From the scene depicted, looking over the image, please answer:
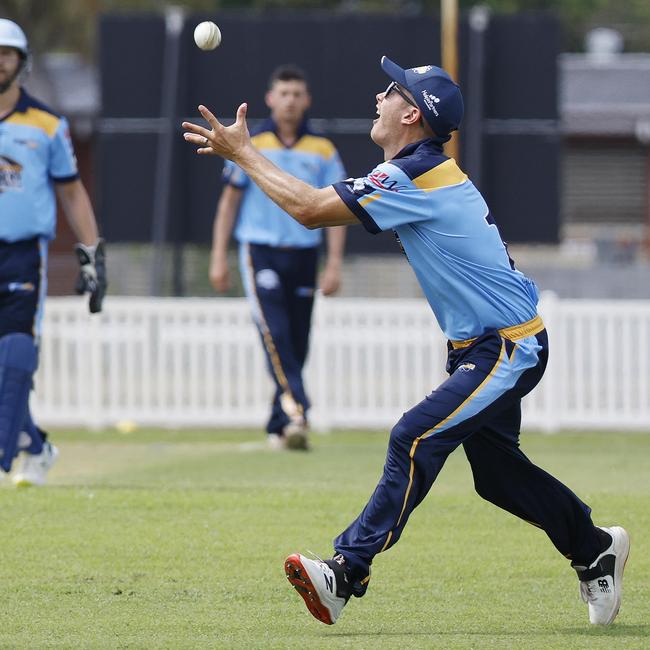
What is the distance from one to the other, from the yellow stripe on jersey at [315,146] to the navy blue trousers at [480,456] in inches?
230

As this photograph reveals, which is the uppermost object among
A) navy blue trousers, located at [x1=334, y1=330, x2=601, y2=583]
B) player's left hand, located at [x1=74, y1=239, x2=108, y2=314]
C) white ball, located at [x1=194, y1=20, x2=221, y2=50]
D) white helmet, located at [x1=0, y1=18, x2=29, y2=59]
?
white helmet, located at [x1=0, y1=18, x2=29, y2=59]

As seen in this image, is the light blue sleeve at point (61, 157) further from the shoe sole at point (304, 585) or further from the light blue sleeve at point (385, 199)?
the shoe sole at point (304, 585)

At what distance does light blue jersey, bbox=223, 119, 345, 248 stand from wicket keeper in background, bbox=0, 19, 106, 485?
2.56 metres

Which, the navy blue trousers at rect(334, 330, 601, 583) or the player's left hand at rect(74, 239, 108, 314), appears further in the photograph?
the player's left hand at rect(74, 239, 108, 314)

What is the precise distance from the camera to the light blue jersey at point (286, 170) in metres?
11.6

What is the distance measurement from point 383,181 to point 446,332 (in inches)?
25.1

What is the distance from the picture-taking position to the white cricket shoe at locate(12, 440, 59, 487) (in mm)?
9117

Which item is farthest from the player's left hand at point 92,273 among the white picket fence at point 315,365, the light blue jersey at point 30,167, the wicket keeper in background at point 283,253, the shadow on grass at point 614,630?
the white picket fence at point 315,365

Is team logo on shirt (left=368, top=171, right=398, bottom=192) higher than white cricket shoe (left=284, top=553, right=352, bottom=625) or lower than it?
higher

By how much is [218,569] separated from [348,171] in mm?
9943

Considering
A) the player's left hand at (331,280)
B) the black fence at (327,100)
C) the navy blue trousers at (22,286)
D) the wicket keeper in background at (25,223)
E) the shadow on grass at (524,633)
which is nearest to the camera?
the shadow on grass at (524,633)

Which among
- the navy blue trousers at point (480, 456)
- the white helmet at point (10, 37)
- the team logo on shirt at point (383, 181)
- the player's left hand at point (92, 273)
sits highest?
the white helmet at point (10, 37)

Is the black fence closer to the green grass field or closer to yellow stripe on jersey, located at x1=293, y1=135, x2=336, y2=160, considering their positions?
yellow stripe on jersey, located at x1=293, y1=135, x2=336, y2=160

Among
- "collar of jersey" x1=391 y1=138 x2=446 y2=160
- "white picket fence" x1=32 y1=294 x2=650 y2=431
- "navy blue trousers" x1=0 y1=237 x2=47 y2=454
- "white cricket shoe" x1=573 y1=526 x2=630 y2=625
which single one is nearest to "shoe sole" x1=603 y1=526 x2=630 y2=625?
"white cricket shoe" x1=573 y1=526 x2=630 y2=625
